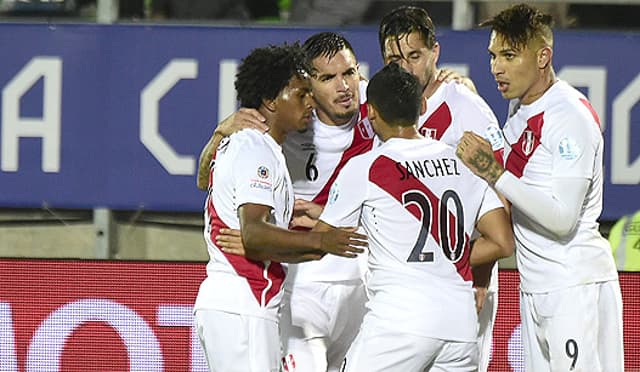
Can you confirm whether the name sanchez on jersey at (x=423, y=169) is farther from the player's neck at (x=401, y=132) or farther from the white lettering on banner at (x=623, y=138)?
the white lettering on banner at (x=623, y=138)

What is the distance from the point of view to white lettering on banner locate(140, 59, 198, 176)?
28.2 feet

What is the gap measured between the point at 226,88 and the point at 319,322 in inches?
114

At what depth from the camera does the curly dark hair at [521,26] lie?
18.3 feet

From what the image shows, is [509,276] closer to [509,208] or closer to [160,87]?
[509,208]

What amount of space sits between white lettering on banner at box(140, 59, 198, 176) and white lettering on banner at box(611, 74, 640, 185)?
2785 mm

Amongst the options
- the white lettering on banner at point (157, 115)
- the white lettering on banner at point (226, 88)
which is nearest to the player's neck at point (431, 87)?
the white lettering on banner at point (226, 88)

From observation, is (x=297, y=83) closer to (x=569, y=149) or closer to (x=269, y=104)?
(x=269, y=104)

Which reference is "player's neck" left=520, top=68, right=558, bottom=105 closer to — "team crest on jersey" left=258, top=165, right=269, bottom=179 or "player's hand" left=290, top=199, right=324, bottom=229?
"player's hand" left=290, top=199, right=324, bottom=229

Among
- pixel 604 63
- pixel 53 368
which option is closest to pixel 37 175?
pixel 53 368

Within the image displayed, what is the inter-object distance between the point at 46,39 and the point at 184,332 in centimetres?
260

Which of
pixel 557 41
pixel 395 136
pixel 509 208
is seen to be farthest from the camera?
pixel 557 41

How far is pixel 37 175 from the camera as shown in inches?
338

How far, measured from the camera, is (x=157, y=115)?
28.3 feet

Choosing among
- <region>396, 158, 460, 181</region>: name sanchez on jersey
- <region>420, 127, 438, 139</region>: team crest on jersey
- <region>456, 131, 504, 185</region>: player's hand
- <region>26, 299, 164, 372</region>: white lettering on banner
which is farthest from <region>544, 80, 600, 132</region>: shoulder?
<region>26, 299, 164, 372</region>: white lettering on banner
